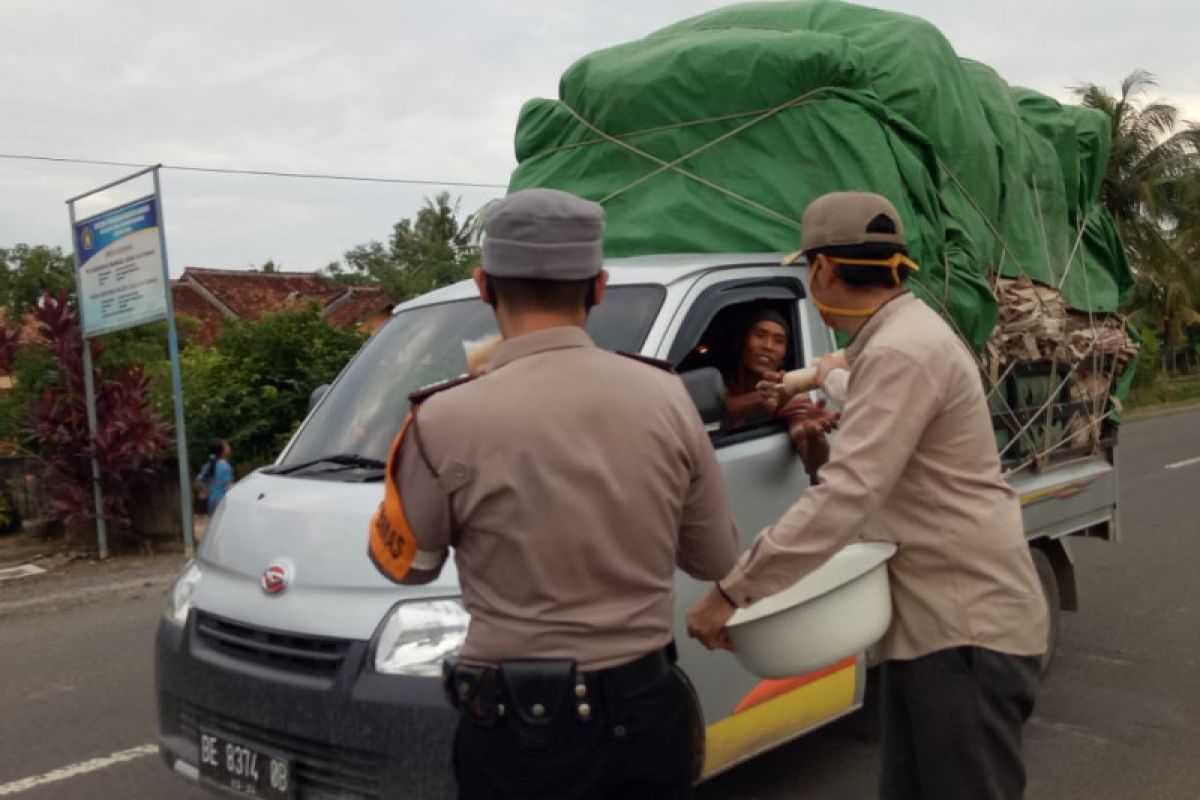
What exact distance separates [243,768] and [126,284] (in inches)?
338

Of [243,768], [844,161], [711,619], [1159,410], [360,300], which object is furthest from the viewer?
[360,300]

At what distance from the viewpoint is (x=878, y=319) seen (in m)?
2.62

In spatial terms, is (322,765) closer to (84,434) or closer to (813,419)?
(813,419)

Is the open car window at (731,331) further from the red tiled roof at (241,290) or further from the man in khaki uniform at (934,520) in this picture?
the red tiled roof at (241,290)

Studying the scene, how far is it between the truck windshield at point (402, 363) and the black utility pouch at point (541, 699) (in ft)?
6.42

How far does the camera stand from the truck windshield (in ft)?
13.1

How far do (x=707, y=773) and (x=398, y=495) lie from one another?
1.97 m

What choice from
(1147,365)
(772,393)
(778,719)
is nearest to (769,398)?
(772,393)

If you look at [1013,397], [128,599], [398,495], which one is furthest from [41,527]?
[398,495]

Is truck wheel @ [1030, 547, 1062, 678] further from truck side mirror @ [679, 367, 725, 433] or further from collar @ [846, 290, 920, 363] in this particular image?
collar @ [846, 290, 920, 363]

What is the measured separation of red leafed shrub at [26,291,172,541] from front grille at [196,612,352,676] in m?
8.04

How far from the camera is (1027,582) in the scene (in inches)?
103

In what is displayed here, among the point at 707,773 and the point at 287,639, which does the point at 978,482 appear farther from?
the point at 287,639

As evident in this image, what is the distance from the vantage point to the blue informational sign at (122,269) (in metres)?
10.8
